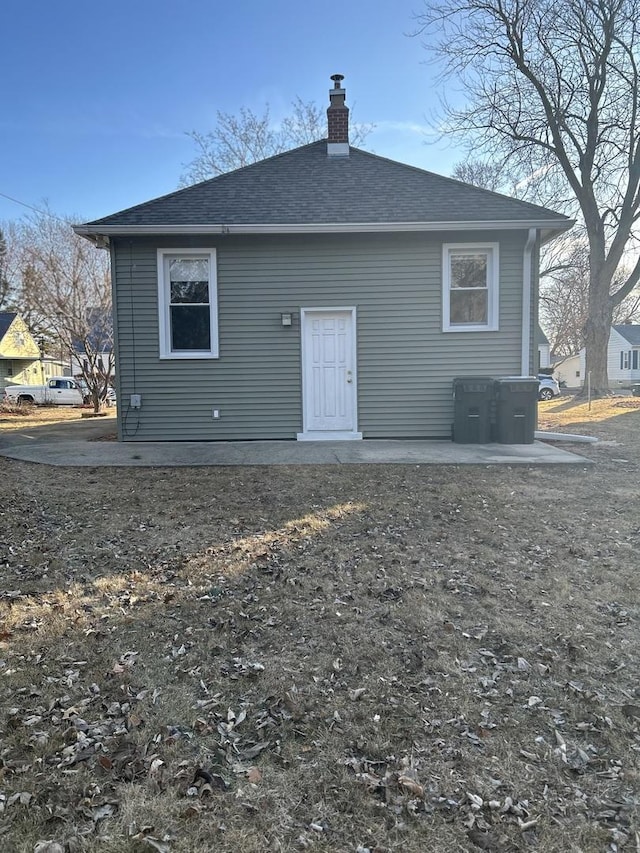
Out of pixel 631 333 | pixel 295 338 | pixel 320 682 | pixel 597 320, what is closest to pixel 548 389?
pixel 597 320

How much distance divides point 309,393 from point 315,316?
1290 millimetres

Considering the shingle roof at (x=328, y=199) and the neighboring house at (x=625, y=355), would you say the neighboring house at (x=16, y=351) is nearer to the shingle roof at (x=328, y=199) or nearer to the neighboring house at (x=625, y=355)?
the shingle roof at (x=328, y=199)

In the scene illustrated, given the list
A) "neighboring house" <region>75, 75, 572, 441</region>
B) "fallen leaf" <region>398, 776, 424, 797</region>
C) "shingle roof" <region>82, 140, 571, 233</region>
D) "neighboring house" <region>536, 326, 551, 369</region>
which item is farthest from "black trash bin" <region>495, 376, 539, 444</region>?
"neighboring house" <region>536, 326, 551, 369</region>

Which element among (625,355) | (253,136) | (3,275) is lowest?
(625,355)

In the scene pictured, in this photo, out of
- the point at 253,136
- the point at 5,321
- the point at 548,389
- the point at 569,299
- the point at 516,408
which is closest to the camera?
the point at 516,408

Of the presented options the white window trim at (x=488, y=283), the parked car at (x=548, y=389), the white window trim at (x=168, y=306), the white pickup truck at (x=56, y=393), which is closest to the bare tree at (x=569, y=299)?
the parked car at (x=548, y=389)

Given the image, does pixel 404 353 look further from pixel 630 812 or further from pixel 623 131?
pixel 623 131

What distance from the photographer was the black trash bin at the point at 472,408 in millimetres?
8400

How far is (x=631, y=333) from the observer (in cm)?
4009

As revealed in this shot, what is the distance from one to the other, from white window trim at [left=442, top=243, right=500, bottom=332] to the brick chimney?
126 inches

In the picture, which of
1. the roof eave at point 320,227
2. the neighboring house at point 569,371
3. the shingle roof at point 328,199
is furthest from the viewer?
the neighboring house at point 569,371

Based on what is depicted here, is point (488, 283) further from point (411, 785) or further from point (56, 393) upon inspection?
point (56, 393)

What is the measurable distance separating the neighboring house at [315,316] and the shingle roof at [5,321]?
25.0m

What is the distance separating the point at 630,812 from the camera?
5.58 feet
